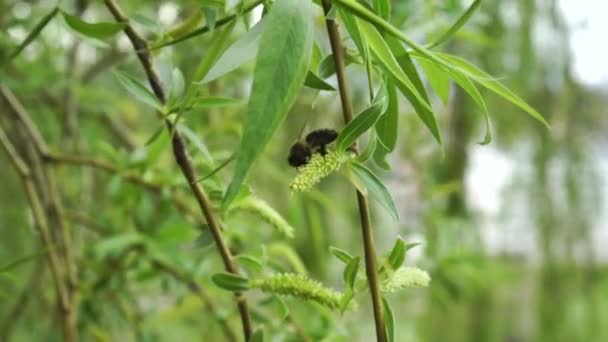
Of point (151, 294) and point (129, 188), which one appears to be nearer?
point (129, 188)

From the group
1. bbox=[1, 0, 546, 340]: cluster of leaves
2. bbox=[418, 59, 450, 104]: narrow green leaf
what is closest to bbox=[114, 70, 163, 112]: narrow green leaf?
bbox=[1, 0, 546, 340]: cluster of leaves

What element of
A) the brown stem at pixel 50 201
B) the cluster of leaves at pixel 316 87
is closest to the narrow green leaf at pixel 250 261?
the cluster of leaves at pixel 316 87

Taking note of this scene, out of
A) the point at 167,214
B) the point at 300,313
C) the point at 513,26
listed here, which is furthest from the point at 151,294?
the point at 513,26

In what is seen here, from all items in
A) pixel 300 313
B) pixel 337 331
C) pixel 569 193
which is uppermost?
pixel 569 193

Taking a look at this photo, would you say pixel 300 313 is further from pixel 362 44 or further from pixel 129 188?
pixel 362 44

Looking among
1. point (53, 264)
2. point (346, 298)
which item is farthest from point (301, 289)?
point (53, 264)

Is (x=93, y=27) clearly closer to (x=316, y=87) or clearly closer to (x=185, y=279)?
(x=316, y=87)
